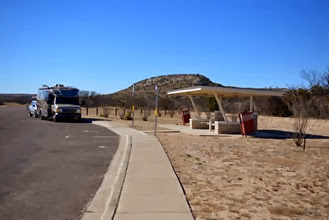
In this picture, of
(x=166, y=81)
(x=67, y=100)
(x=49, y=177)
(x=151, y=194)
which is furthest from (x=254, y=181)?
(x=166, y=81)

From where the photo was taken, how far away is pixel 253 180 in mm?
10375

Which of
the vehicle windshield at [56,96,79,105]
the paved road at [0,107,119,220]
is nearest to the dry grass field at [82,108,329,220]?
the paved road at [0,107,119,220]

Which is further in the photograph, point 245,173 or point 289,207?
point 245,173

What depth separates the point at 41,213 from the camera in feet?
23.4

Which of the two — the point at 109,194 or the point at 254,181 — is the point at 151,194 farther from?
the point at 254,181

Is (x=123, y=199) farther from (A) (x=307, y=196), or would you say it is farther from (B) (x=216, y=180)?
(A) (x=307, y=196)

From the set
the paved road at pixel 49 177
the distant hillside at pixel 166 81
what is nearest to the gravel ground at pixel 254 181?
the paved road at pixel 49 177

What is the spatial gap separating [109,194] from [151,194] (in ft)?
2.81

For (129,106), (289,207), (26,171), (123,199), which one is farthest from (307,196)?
(129,106)

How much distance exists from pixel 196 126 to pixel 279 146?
475 inches

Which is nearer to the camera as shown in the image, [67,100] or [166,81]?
[67,100]

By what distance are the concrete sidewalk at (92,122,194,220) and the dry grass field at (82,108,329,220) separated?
10.9 inches

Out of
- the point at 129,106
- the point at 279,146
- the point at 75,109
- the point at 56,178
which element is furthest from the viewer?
the point at 129,106

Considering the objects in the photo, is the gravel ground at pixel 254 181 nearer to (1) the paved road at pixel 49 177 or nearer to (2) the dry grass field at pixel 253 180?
(2) the dry grass field at pixel 253 180
